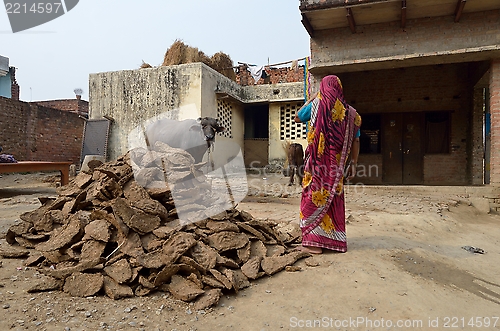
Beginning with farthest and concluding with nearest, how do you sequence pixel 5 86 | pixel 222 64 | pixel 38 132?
pixel 5 86
pixel 222 64
pixel 38 132

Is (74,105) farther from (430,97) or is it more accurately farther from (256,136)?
(430,97)

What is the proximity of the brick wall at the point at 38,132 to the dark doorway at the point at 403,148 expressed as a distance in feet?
35.3

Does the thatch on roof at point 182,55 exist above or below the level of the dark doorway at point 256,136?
above

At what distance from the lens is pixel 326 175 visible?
2.88 meters

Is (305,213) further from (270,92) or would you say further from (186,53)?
(186,53)

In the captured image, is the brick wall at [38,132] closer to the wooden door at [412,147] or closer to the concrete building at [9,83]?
the concrete building at [9,83]

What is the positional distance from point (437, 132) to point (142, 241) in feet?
28.7

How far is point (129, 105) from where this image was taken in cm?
1117

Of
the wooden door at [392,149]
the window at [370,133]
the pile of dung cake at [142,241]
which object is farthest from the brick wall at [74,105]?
the pile of dung cake at [142,241]

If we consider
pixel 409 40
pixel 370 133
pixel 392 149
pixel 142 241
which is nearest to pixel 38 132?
pixel 142 241

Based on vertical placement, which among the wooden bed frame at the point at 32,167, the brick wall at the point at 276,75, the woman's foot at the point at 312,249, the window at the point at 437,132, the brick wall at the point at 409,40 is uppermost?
the brick wall at the point at 276,75

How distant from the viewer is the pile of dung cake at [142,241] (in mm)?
2174

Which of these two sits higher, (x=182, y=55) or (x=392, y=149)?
(x=182, y=55)

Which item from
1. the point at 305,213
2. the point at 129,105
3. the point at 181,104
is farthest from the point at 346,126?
the point at 129,105
